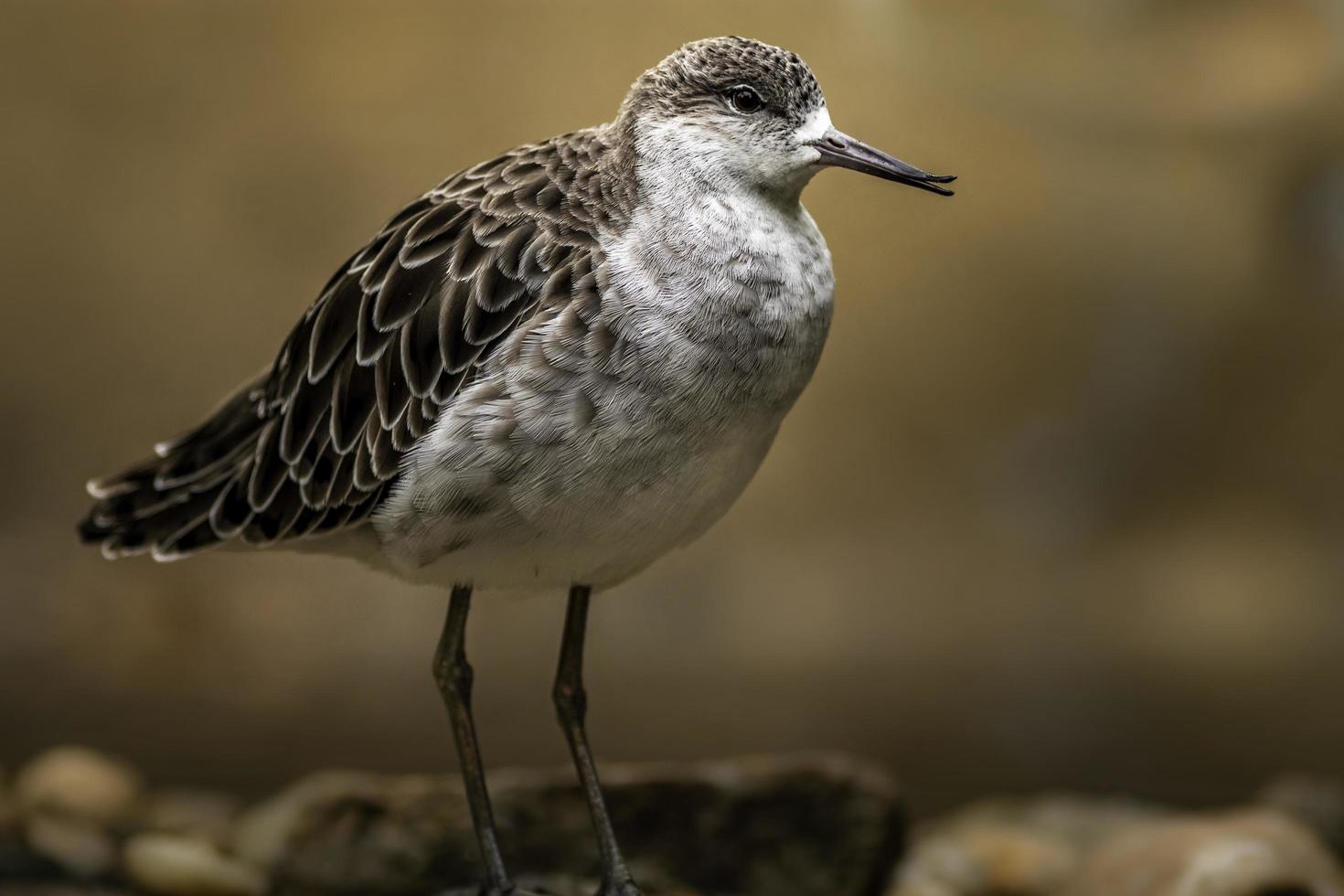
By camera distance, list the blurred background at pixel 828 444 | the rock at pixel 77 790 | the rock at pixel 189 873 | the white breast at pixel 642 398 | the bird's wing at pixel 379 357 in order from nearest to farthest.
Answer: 1. the white breast at pixel 642 398
2. the bird's wing at pixel 379 357
3. the rock at pixel 189 873
4. the rock at pixel 77 790
5. the blurred background at pixel 828 444

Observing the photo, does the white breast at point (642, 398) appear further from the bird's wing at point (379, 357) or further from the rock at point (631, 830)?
the rock at point (631, 830)

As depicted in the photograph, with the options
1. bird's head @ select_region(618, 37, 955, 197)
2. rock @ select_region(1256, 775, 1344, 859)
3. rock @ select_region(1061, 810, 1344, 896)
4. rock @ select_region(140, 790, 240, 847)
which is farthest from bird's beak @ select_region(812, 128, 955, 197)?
rock @ select_region(1256, 775, 1344, 859)

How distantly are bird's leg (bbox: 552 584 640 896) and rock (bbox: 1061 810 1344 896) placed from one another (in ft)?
4.59

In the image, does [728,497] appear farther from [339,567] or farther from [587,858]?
[339,567]

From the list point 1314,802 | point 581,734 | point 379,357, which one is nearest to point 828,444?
point 1314,802

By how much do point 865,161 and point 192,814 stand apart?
335cm

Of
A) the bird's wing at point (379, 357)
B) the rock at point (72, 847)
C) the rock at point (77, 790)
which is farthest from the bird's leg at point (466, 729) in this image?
the rock at point (77, 790)

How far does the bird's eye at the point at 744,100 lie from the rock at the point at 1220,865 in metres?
2.18

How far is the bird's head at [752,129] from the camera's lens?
2.59m

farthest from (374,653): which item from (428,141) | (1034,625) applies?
(1034,625)

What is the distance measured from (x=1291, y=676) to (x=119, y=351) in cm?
442

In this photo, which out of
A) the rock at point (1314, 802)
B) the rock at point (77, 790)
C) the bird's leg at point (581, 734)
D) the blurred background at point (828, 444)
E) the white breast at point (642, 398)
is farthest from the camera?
the blurred background at point (828, 444)

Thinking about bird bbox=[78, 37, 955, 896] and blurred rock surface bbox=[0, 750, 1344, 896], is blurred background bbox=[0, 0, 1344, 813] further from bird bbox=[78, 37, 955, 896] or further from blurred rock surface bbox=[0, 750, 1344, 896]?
bird bbox=[78, 37, 955, 896]

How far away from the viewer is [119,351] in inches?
211
